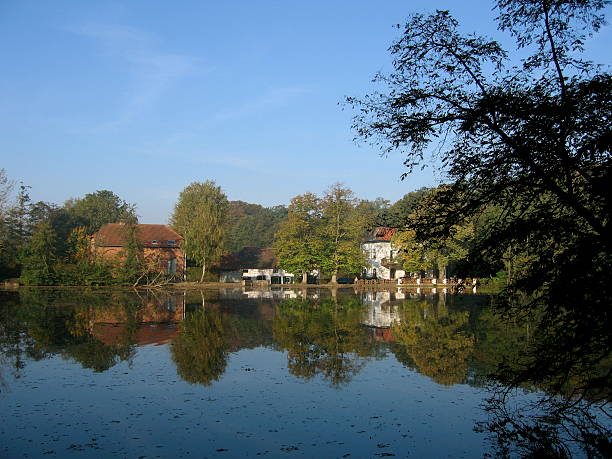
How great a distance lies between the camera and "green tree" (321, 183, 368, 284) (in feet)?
218

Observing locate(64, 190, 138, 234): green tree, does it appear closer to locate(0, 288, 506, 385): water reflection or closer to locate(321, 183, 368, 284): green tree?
locate(321, 183, 368, 284): green tree

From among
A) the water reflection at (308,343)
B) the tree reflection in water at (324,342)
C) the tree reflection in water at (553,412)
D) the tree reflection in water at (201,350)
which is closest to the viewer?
the tree reflection in water at (553,412)

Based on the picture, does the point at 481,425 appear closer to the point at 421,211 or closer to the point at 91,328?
the point at 421,211

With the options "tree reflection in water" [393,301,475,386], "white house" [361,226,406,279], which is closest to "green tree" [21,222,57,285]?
"white house" [361,226,406,279]

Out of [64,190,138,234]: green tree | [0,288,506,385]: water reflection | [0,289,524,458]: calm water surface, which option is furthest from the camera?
[64,190,138,234]: green tree

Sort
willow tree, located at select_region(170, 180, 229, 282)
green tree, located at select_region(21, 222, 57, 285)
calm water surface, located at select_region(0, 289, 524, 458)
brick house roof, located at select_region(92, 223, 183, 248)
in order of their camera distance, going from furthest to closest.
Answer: brick house roof, located at select_region(92, 223, 183, 248)
willow tree, located at select_region(170, 180, 229, 282)
green tree, located at select_region(21, 222, 57, 285)
calm water surface, located at select_region(0, 289, 524, 458)

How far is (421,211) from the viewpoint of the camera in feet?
31.6

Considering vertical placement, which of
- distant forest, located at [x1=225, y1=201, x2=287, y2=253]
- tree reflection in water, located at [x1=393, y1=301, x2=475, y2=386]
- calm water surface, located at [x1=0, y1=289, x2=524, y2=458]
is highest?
distant forest, located at [x1=225, y1=201, x2=287, y2=253]

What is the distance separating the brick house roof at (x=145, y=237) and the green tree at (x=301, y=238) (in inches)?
529

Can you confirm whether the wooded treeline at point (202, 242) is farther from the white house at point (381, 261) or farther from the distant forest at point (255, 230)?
the distant forest at point (255, 230)

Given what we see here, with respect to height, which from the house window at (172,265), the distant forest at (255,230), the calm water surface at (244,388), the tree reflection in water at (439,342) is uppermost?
Answer: the distant forest at (255,230)

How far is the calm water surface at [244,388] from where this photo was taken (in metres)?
8.61

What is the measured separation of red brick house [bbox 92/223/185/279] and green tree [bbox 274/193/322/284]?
12891mm

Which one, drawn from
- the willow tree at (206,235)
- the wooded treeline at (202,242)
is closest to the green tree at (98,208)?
the wooded treeline at (202,242)
